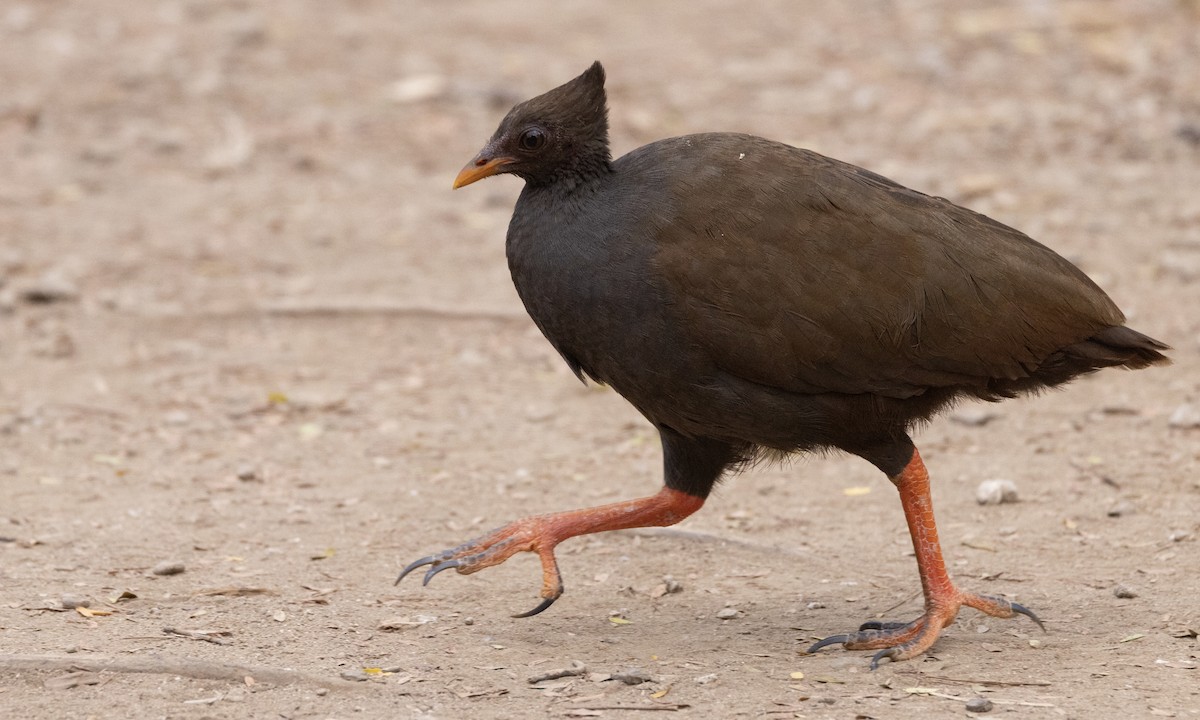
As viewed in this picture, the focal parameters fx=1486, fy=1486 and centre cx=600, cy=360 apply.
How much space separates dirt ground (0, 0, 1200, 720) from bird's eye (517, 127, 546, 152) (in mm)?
1856

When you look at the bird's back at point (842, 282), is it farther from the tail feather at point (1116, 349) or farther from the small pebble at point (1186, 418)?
the small pebble at point (1186, 418)

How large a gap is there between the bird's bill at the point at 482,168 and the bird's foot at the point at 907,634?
2.18 metres

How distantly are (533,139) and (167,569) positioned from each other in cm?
231

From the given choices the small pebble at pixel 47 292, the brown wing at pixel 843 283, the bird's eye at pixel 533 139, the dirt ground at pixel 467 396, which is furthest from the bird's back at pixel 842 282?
the small pebble at pixel 47 292

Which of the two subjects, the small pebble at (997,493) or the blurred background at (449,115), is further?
the blurred background at (449,115)

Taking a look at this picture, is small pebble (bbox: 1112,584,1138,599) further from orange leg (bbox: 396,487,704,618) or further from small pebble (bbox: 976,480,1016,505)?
orange leg (bbox: 396,487,704,618)

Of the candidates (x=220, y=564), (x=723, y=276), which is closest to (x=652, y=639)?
(x=723, y=276)

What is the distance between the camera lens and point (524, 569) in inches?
257

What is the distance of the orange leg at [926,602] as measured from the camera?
216 inches

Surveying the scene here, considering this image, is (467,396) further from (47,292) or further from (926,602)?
(926,602)

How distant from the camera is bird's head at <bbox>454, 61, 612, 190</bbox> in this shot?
5680mm

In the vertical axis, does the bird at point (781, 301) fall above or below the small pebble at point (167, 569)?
above

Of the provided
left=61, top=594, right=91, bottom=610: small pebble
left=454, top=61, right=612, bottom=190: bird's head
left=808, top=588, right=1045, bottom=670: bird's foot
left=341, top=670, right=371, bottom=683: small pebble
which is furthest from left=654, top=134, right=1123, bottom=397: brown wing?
left=61, top=594, right=91, bottom=610: small pebble

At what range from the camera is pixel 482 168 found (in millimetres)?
5801
